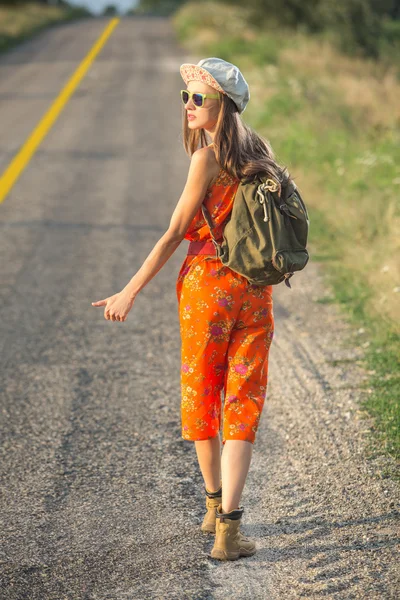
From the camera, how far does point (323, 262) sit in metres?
7.89

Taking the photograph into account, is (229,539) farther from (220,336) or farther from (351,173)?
(351,173)

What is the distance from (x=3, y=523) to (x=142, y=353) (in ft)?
7.65

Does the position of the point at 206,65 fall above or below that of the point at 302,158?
above

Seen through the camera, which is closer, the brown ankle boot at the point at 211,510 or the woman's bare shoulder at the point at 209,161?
the woman's bare shoulder at the point at 209,161

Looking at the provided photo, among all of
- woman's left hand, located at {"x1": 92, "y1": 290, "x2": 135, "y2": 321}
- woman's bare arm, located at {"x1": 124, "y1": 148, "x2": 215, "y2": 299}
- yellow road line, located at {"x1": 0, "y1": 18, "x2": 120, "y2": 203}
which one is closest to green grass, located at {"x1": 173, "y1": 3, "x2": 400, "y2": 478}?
woman's bare arm, located at {"x1": 124, "y1": 148, "x2": 215, "y2": 299}

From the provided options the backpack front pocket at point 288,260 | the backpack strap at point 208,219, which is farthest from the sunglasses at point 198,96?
the backpack front pocket at point 288,260

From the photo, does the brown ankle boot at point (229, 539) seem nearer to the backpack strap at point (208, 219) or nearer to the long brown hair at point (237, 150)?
the backpack strap at point (208, 219)

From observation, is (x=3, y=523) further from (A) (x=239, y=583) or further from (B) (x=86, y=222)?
(B) (x=86, y=222)

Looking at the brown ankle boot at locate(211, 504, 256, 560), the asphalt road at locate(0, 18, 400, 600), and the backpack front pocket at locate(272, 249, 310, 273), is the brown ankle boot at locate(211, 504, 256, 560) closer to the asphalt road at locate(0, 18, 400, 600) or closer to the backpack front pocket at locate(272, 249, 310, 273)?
the asphalt road at locate(0, 18, 400, 600)

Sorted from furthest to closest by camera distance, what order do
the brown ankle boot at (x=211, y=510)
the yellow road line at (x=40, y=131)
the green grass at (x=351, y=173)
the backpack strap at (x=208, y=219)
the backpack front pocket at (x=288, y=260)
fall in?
the yellow road line at (x=40, y=131) → the green grass at (x=351, y=173) → the brown ankle boot at (x=211, y=510) → the backpack strap at (x=208, y=219) → the backpack front pocket at (x=288, y=260)

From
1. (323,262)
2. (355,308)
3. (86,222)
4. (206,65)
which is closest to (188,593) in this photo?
(206,65)

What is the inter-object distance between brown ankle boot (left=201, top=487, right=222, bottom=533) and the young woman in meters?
0.14

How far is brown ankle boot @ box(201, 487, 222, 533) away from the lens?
3.57 m

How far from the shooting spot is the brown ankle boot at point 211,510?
141 inches
